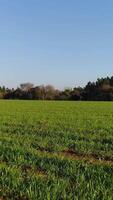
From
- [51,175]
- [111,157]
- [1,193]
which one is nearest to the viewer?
[1,193]

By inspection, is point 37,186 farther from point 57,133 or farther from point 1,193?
point 57,133

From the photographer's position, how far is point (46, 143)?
16781 millimetres

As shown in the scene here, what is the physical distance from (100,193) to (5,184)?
6.46ft

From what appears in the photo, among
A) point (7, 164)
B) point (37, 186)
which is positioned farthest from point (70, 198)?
point (7, 164)

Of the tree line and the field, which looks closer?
the field

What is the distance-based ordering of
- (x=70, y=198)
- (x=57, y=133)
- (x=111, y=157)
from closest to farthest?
(x=70, y=198), (x=111, y=157), (x=57, y=133)

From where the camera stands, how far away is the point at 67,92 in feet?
431

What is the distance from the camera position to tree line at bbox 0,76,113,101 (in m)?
127

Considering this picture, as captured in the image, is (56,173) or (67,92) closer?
(56,173)

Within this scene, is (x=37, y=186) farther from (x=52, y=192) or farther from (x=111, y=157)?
(x=111, y=157)

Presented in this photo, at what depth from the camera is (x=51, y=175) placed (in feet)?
33.3

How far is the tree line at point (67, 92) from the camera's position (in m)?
127

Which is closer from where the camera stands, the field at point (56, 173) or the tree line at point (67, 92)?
the field at point (56, 173)

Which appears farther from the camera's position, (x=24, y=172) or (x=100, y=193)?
(x=24, y=172)
